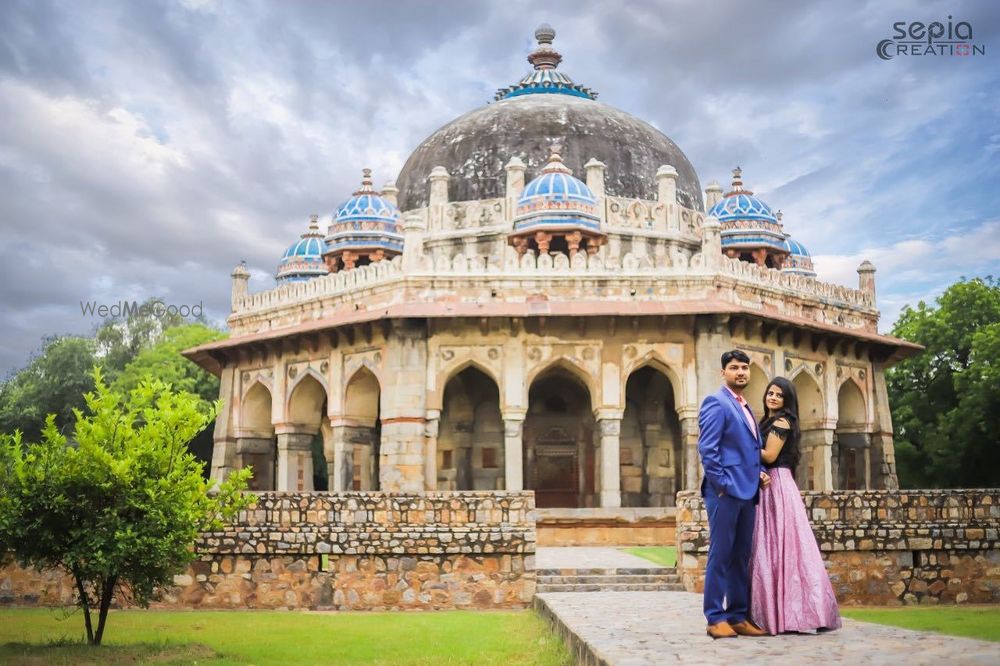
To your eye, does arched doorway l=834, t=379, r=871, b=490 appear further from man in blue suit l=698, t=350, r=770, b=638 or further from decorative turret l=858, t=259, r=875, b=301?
man in blue suit l=698, t=350, r=770, b=638

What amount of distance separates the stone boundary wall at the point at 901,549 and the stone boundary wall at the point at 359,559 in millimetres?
1901

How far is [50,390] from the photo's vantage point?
1382 inches

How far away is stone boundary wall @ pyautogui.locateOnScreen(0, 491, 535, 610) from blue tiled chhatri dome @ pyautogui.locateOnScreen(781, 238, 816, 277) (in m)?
15.7

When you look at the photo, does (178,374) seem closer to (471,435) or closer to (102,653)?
(471,435)

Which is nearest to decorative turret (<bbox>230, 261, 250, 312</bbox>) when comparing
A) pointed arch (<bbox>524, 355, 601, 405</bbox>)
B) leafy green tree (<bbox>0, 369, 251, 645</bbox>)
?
pointed arch (<bbox>524, 355, 601, 405</bbox>)

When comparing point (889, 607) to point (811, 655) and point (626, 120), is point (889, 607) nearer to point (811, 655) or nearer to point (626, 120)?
point (811, 655)

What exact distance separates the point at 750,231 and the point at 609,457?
273 inches

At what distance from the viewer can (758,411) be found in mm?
21766

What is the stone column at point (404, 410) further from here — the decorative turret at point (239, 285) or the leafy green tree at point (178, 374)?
the leafy green tree at point (178, 374)

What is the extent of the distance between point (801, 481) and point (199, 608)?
47.4 ft

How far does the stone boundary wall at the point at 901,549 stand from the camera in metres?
11.8

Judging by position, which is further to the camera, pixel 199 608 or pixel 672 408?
pixel 672 408

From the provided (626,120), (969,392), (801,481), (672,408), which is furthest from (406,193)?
(969,392)

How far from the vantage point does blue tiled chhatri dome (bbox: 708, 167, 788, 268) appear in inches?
940
